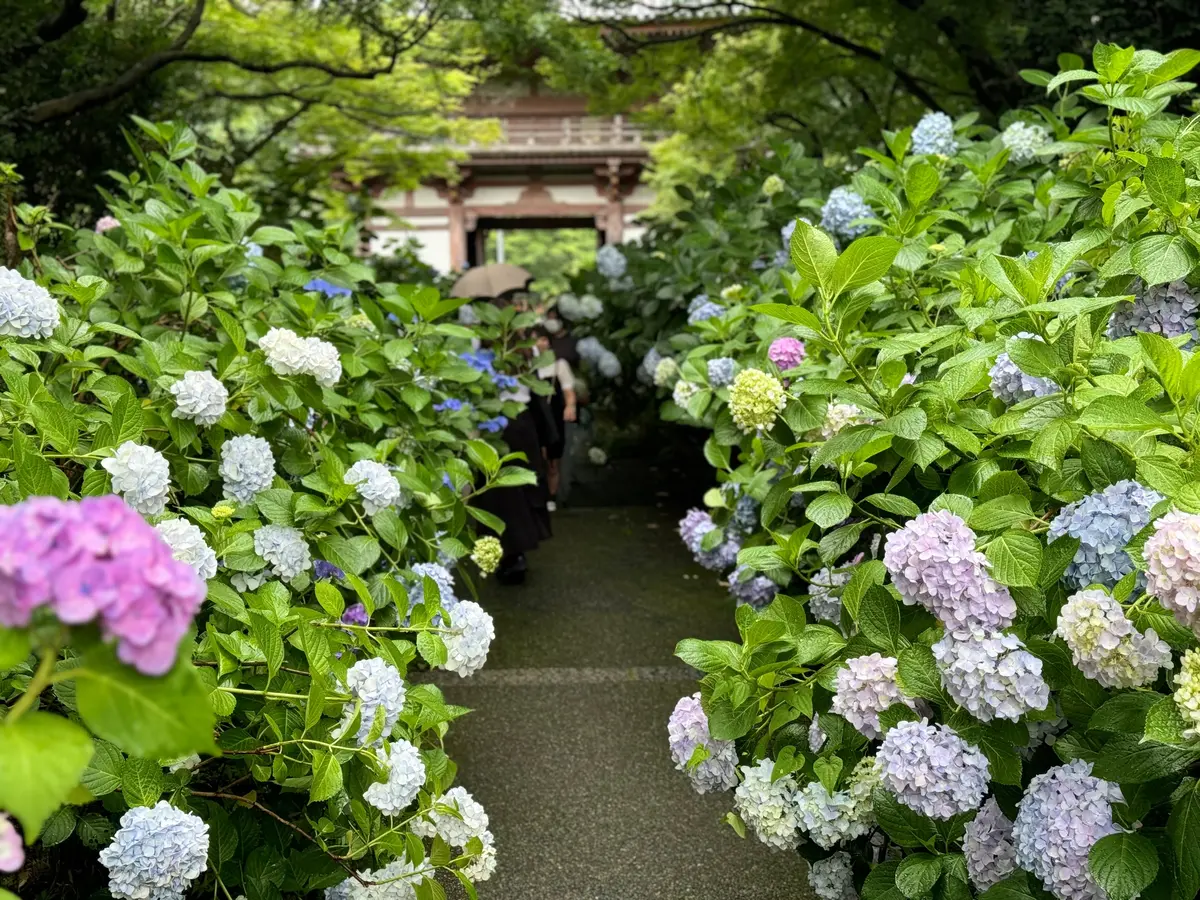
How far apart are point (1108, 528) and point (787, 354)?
1.05 metres

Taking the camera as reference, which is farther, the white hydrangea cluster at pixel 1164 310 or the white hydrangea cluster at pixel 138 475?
the white hydrangea cluster at pixel 1164 310

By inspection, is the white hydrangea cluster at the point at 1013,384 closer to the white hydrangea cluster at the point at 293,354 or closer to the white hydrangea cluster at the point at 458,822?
the white hydrangea cluster at the point at 458,822

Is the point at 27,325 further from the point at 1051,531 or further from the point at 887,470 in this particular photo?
the point at 1051,531

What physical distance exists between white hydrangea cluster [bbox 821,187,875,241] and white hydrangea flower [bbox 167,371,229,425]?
69.6 inches

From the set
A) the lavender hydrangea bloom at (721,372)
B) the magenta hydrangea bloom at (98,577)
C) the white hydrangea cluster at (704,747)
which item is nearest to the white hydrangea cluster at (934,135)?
the lavender hydrangea bloom at (721,372)

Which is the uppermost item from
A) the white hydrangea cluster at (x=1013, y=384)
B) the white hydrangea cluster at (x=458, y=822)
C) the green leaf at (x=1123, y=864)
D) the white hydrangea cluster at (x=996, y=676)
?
the white hydrangea cluster at (x=1013, y=384)

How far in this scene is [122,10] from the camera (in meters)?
7.07

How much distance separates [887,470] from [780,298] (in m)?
1.26

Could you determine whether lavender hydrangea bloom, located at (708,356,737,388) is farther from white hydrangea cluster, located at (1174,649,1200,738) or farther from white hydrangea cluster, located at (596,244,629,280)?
white hydrangea cluster, located at (596,244,629,280)

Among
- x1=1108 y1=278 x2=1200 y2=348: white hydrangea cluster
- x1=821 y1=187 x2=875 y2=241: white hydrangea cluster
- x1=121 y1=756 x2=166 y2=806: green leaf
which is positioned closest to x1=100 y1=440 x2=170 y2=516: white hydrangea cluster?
x1=121 y1=756 x2=166 y2=806: green leaf

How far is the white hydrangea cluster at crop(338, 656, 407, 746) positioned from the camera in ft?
4.58

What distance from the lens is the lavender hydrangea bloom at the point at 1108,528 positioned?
44.9 inches

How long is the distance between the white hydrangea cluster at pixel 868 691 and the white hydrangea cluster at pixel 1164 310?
0.69 meters

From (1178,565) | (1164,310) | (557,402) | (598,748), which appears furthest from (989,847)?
(557,402)
